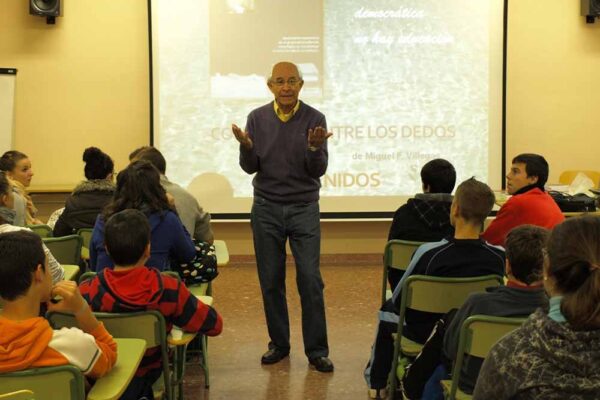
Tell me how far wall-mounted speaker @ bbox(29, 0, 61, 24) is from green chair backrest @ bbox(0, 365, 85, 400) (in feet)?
17.3

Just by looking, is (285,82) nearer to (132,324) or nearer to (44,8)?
(132,324)

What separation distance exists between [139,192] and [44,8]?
151 inches

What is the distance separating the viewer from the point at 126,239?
295 centimetres

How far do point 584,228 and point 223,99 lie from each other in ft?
18.4

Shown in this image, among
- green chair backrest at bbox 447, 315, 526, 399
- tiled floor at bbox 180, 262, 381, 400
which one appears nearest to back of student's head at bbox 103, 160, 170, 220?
tiled floor at bbox 180, 262, 381, 400

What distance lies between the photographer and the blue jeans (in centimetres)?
439

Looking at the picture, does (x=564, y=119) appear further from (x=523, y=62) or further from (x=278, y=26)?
(x=278, y=26)

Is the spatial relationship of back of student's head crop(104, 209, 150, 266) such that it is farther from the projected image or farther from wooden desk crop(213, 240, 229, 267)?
the projected image

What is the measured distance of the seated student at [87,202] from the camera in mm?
4832

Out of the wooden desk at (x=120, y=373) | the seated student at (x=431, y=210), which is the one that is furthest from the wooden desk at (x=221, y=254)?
the wooden desk at (x=120, y=373)

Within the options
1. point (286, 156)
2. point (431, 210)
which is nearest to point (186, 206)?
point (286, 156)

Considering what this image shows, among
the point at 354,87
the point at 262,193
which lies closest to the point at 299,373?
the point at 262,193

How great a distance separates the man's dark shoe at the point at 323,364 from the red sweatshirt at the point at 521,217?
1014mm

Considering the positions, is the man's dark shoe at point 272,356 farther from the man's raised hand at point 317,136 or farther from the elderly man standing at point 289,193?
the man's raised hand at point 317,136
